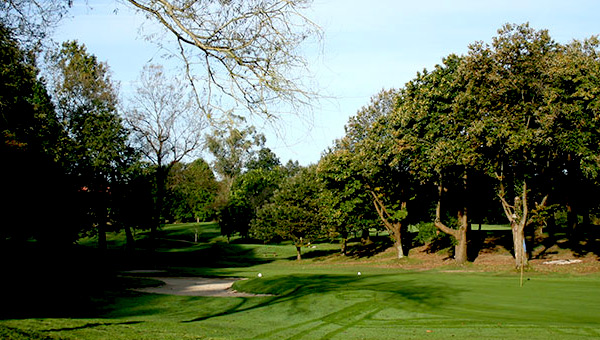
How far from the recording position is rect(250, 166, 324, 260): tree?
157 ft

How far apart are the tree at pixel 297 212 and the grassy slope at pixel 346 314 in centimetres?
2445

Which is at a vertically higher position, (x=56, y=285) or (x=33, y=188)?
(x=33, y=188)

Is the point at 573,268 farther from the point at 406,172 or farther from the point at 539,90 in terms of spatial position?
the point at 406,172

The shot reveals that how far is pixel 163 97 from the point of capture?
3847 cm

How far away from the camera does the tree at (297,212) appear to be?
47875 mm

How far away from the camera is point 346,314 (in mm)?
13922

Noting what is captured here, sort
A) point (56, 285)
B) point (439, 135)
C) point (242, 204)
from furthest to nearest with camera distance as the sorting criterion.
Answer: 1. point (242, 204)
2. point (439, 135)
3. point (56, 285)

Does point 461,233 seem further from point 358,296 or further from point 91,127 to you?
point 91,127

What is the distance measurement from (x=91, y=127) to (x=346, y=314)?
29631mm

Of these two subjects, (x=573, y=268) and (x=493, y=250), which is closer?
(x=573, y=268)

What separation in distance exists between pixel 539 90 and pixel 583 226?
17157 millimetres

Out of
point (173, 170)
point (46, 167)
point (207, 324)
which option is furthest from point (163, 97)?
point (207, 324)

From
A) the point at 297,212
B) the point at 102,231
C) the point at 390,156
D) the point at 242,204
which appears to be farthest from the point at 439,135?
the point at 242,204

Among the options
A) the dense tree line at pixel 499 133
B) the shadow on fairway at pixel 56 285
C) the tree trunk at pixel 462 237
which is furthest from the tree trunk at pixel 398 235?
the shadow on fairway at pixel 56 285
